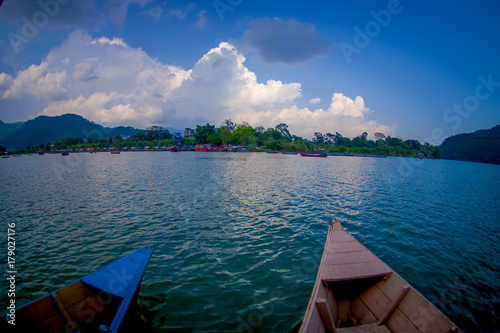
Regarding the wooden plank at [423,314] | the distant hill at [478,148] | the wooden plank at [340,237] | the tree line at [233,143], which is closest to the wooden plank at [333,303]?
the wooden plank at [423,314]

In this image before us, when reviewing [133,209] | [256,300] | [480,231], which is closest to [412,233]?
[480,231]

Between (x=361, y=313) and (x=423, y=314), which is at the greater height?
(x=423, y=314)

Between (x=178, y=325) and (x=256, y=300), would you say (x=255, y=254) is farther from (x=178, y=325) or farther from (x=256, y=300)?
(x=178, y=325)

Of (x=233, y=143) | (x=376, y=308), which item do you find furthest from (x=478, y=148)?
(x=376, y=308)

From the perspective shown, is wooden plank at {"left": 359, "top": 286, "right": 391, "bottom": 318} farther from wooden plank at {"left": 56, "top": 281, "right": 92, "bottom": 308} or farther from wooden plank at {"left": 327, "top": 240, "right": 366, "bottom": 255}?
wooden plank at {"left": 56, "top": 281, "right": 92, "bottom": 308}

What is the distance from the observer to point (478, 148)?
15538 cm

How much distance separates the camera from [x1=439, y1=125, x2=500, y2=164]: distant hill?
142 m

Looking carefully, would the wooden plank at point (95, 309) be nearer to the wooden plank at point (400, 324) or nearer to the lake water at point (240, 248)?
the lake water at point (240, 248)

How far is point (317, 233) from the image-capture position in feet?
37.2

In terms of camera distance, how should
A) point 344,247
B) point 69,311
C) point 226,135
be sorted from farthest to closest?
point 226,135, point 344,247, point 69,311

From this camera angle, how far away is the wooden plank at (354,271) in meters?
5.23

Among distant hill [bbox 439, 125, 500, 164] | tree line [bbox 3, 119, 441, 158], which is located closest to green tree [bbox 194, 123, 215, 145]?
tree line [bbox 3, 119, 441, 158]

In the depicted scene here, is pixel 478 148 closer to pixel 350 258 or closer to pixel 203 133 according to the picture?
pixel 203 133

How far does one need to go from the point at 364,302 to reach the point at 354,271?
702 mm
